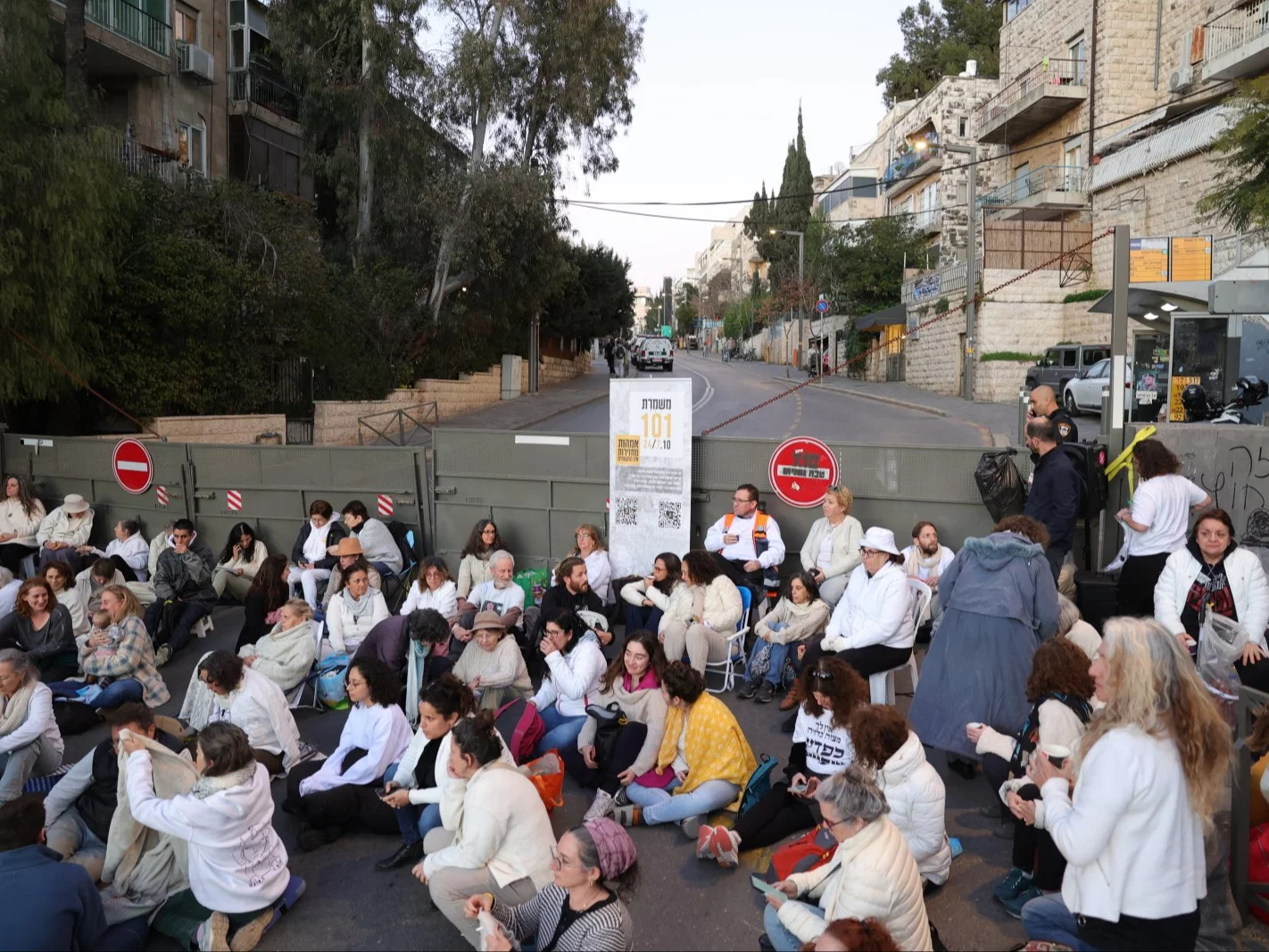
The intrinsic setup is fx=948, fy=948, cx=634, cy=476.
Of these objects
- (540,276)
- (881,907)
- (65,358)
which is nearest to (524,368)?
(540,276)

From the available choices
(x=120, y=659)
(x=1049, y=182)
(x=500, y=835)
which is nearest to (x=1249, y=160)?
(x=500, y=835)

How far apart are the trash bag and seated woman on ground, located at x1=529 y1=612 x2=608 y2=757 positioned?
154 inches

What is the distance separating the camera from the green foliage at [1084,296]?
27969 millimetres

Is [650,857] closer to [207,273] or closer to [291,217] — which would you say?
[207,273]

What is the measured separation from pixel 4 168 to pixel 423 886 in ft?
36.9

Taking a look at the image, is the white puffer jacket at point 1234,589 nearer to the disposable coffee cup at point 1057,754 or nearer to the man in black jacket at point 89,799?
the disposable coffee cup at point 1057,754

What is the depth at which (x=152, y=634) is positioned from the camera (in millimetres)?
9203

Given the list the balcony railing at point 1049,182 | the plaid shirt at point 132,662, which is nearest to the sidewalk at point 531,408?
the plaid shirt at point 132,662

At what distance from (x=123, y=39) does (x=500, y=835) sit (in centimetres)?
2302

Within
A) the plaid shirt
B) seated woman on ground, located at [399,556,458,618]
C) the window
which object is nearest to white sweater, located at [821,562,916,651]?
seated woman on ground, located at [399,556,458,618]

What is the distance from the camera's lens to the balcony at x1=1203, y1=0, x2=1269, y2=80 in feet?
74.5

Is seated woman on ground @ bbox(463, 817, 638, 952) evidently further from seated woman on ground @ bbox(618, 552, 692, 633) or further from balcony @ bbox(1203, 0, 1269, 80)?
balcony @ bbox(1203, 0, 1269, 80)

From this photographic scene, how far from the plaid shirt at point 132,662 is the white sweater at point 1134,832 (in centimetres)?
670

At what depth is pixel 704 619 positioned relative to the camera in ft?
24.6
